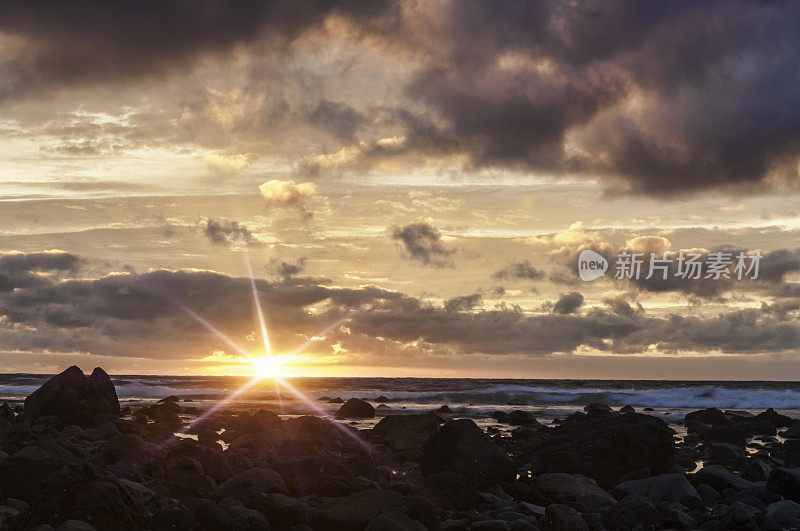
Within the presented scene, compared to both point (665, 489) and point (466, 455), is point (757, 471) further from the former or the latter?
point (466, 455)

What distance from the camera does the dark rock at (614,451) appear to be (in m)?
17.4

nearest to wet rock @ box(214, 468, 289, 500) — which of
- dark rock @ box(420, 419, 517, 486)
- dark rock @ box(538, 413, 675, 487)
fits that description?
dark rock @ box(420, 419, 517, 486)

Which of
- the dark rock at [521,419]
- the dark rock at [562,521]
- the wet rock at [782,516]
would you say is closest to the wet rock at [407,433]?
the dark rock at [521,419]

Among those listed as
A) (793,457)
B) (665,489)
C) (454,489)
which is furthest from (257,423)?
(793,457)

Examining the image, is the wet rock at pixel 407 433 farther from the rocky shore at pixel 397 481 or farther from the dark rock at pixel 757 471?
the dark rock at pixel 757 471

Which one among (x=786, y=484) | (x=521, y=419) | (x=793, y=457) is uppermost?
(x=793, y=457)

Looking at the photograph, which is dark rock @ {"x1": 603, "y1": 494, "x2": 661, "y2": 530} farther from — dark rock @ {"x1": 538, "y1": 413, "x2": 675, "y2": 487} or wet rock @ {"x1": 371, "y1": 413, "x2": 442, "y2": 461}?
wet rock @ {"x1": 371, "y1": 413, "x2": 442, "y2": 461}

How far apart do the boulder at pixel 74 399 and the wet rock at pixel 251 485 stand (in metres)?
16.3

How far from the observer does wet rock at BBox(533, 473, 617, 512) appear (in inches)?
557

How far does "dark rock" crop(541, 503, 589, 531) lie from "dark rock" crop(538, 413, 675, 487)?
5.79m

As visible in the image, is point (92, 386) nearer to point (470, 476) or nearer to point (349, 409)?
point (349, 409)

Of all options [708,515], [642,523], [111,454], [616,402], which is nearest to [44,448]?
[111,454]

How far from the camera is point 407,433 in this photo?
78.9ft

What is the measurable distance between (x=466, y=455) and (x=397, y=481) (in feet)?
5.53
